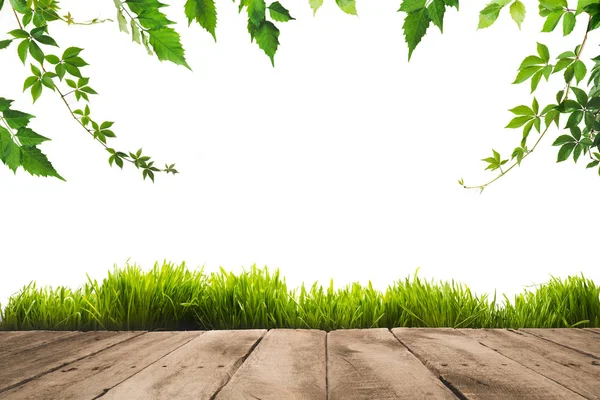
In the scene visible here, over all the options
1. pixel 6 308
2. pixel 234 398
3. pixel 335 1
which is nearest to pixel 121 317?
pixel 6 308

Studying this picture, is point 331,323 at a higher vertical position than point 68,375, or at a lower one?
higher

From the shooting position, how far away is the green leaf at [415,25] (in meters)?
0.56

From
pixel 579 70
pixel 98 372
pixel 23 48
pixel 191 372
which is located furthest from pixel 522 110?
pixel 98 372

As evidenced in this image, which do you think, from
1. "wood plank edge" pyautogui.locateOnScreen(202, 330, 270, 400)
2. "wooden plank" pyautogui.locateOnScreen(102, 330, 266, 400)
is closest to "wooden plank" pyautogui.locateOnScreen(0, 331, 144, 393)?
"wooden plank" pyautogui.locateOnScreen(102, 330, 266, 400)

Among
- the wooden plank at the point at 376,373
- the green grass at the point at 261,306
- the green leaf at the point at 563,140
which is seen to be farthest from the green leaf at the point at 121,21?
the green grass at the point at 261,306

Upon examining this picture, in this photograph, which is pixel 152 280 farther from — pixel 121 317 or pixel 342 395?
pixel 342 395

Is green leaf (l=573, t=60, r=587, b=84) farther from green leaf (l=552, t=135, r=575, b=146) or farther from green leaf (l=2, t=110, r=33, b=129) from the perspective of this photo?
green leaf (l=2, t=110, r=33, b=129)

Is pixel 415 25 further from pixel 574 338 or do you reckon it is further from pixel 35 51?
pixel 574 338

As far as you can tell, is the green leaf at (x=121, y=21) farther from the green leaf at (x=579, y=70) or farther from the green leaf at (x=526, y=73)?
the green leaf at (x=579, y=70)

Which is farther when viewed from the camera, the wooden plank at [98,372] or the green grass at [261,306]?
the green grass at [261,306]

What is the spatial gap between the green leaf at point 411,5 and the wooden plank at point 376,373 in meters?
0.69

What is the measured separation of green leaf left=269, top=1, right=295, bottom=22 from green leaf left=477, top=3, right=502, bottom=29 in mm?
444

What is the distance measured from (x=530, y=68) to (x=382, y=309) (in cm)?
131

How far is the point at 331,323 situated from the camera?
1.97m
